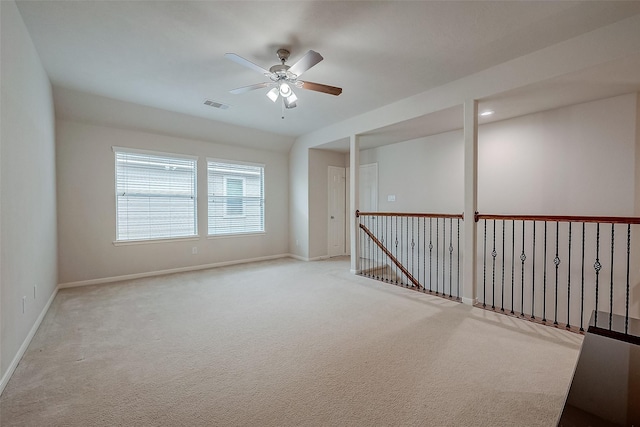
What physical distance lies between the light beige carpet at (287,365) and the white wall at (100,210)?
36.2 inches

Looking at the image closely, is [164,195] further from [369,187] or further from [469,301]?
[469,301]

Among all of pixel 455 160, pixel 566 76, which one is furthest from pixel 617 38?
pixel 455 160

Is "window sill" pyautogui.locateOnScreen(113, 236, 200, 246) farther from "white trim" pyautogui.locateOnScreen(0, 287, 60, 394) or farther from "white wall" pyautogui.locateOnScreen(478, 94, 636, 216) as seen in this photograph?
"white wall" pyautogui.locateOnScreen(478, 94, 636, 216)

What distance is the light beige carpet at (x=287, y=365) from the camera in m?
1.57

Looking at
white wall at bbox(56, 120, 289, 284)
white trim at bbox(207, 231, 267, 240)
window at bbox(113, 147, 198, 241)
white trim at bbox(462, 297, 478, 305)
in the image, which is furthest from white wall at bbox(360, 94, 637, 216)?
window at bbox(113, 147, 198, 241)

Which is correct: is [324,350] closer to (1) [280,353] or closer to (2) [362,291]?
(1) [280,353]

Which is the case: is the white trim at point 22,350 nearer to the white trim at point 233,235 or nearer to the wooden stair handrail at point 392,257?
the white trim at point 233,235

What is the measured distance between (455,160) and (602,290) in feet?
8.25

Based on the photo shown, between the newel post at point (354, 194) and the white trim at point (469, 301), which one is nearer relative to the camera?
the white trim at point (469, 301)

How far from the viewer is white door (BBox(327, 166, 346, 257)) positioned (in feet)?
20.9

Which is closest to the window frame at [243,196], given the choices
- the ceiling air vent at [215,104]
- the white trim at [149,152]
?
the white trim at [149,152]

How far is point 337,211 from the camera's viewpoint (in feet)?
21.3

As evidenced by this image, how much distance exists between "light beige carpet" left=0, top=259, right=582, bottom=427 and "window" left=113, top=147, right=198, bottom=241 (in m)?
1.50

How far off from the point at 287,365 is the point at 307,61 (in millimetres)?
2411
